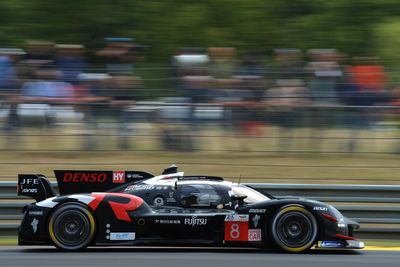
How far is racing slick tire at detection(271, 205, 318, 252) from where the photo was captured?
7.66 m

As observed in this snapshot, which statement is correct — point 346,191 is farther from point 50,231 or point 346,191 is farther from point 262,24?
point 262,24

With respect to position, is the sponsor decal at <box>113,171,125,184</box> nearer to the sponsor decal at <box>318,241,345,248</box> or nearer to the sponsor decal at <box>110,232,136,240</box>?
the sponsor decal at <box>110,232,136,240</box>

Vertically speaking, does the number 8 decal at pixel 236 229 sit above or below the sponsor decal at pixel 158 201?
below

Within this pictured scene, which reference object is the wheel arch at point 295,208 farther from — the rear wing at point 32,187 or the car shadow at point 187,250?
the rear wing at point 32,187

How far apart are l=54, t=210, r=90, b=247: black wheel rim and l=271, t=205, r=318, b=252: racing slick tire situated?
1.99m

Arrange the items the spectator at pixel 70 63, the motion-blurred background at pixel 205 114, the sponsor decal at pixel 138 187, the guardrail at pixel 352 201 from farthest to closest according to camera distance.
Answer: the spectator at pixel 70 63 → the motion-blurred background at pixel 205 114 → the guardrail at pixel 352 201 → the sponsor decal at pixel 138 187

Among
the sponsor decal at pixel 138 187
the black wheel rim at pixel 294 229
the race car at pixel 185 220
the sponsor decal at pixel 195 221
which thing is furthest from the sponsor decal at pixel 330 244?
the sponsor decal at pixel 138 187

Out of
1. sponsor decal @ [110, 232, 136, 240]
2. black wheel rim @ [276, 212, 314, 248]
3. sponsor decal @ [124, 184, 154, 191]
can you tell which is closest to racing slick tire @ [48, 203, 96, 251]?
sponsor decal @ [110, 232, 136, 240]

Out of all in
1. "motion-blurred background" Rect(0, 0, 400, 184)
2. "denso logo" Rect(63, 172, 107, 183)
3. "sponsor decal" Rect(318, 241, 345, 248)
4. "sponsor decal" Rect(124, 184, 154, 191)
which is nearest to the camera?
"sponsor decal" Rect(318, 241, 345, 248)

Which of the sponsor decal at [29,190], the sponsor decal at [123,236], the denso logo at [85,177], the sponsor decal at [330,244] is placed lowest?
the sponsor decal at [330,244]

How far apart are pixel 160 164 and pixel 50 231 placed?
3.54m

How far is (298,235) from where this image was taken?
7.70 m

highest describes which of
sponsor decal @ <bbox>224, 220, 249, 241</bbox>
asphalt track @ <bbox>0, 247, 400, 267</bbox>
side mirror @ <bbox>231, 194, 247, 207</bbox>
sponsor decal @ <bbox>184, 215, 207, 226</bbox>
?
side mirror @ <bbox>231, 194, 247, 207</bbox>

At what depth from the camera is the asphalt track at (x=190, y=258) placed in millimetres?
6863
